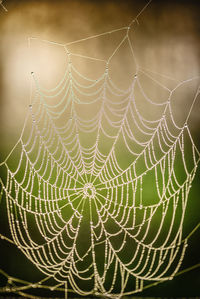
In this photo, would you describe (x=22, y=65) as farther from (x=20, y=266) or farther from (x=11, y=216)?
(x=20, y=266)

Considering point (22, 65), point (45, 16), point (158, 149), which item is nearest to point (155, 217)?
point (158, 149)

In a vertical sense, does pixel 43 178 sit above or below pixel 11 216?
above

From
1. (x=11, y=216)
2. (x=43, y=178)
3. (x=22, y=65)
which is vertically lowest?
(x=11, y=216)

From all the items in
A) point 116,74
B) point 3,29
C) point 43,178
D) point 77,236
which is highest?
point 3,29

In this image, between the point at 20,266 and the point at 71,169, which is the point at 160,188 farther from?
the point at 20,266

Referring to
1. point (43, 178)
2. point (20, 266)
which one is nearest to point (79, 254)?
point (20, 266)

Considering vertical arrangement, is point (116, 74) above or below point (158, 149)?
above
